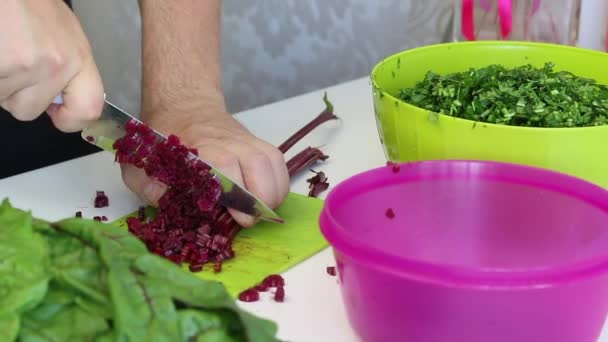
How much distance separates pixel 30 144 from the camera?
129cm

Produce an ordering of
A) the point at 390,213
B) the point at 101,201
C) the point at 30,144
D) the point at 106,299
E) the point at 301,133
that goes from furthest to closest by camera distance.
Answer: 1. the point at 30,144
2. the point at 301,133
3. the point at 101,201
4. the point at 390,213
5. the point at 106,299

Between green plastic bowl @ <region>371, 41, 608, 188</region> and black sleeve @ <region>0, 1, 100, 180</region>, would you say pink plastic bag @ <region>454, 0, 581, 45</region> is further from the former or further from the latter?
black sleeve @ <region>0, 1, 100, 180</region>

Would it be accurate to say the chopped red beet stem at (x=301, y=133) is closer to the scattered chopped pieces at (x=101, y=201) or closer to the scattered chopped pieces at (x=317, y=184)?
the scattered chopped pieces at (x=317, y=184)

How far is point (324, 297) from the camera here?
2.31ft

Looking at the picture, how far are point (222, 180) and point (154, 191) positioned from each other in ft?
0.34

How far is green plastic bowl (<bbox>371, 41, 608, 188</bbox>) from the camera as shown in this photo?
73 centimetres

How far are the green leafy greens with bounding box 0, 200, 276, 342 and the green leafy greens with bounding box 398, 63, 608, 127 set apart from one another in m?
0.38

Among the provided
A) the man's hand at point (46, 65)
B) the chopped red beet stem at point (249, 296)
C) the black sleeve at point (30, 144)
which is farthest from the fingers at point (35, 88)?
the black sleeve at point (30, 144)

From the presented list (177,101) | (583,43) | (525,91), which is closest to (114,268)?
(525,91)

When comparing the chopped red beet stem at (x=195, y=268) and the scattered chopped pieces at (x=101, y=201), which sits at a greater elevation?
the chopped red beet stem at (x=195, y=268)

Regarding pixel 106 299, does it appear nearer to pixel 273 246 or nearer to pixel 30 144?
pixel 273 246

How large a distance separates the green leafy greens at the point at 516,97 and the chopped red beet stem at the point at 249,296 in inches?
10.5

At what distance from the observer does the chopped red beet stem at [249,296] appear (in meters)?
0.70

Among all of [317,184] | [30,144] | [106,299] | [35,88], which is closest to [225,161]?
[317,184]
